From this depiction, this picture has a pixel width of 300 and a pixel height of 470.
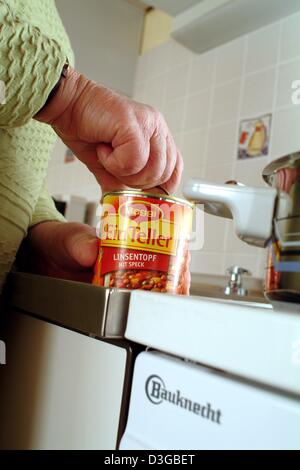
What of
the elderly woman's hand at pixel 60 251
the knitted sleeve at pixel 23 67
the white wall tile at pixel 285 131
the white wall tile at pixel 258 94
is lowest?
the elderly woman's hand at pixel 60 251

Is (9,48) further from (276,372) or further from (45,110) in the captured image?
(276,372)

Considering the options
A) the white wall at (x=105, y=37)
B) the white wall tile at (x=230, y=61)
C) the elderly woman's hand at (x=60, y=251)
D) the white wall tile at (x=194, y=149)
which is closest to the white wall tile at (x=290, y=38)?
the white wall tile at (x=230, y=61)

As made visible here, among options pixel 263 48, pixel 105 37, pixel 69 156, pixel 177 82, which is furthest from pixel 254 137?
pixel 69 156

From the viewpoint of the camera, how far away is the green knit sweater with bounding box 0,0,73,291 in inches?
15.2

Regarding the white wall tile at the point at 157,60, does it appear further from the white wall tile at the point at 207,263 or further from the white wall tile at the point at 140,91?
the white wall tile at the point at 207,263

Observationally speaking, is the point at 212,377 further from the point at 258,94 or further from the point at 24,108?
Result: the point at 258,94

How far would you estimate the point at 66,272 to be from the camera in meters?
0.54

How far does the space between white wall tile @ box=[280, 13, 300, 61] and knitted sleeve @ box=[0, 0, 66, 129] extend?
145 cm

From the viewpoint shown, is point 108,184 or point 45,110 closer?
point 45,110

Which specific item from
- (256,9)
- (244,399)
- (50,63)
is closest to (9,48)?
(50,63)

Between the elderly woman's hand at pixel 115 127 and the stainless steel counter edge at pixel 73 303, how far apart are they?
0.43ft

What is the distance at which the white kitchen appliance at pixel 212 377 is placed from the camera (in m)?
0.22

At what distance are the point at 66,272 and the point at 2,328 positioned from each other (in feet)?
Result: 0.30

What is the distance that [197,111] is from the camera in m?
1.99
